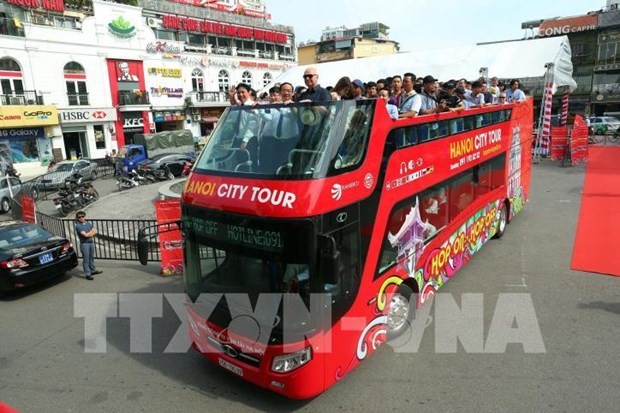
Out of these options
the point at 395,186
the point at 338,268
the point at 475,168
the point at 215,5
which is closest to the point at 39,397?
the point at 338,268

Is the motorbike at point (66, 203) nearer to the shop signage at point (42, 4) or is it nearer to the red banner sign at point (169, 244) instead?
the red banner sign at point (169, 244)

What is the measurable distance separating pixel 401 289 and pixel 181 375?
3.21 metres

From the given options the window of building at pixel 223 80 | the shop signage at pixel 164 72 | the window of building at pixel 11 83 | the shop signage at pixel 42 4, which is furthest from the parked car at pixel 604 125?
the window of building at pixel 11 83

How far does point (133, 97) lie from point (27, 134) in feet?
28.0

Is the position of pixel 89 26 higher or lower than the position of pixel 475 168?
higher

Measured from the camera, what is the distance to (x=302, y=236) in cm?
418

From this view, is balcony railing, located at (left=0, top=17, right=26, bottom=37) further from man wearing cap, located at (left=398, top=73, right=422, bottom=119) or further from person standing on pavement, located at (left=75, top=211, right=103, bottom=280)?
man wearing cap, located at (left=398, top=73, right=422, bottom=119)

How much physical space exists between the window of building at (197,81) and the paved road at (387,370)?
35.7 meters

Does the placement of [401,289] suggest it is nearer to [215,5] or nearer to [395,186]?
[395,186]

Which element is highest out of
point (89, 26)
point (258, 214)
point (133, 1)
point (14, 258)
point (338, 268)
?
point (133, 1)

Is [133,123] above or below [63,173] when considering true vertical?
above

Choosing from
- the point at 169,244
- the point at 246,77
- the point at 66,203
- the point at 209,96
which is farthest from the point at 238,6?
the point at 169,244

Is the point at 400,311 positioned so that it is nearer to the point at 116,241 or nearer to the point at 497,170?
the point at 497,170

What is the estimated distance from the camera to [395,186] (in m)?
5.43
